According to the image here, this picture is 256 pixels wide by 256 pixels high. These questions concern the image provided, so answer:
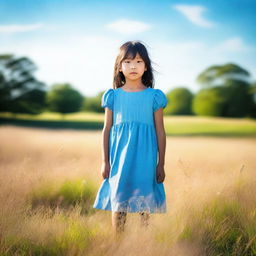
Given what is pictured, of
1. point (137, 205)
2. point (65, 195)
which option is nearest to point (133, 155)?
point (137, 205)

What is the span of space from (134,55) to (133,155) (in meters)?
0.88

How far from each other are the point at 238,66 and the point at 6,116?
29136 millimetres

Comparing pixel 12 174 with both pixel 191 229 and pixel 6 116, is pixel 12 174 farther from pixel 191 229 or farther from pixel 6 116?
pixel 6 116

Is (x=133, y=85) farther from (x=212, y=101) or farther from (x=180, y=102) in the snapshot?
(x=180, y=102)

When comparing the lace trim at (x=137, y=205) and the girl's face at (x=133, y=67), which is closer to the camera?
the lace trim at (x=137, y=205)

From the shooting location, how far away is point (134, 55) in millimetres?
3066

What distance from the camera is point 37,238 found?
2672mm

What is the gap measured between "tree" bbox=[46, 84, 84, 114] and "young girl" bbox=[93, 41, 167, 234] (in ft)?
180

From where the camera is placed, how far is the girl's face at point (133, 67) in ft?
10.1

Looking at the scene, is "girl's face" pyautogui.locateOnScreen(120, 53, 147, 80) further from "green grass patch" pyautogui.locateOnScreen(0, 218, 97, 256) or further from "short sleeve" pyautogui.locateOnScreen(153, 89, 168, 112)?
"green grass patch" pyautogui.locateOnScreen(0, 218, 97, 256)

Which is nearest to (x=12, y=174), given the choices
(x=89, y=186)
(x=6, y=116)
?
(x=89, y=186)

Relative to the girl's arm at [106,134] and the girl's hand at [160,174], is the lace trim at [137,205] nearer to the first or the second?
the girl's hand at [160,174]

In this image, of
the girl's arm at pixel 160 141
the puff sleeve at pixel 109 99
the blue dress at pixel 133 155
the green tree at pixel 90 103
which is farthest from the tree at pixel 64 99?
the girl's arm at pixel 160 141

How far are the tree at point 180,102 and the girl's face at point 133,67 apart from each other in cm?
5157
